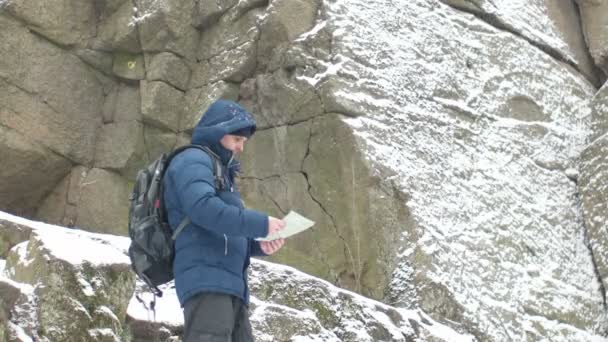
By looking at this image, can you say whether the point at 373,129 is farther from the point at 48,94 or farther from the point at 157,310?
the point at 48,94

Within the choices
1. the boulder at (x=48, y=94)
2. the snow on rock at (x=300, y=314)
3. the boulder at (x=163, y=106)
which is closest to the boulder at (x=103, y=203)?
the boulder at (x=48, y=94)

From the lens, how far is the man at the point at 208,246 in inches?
138

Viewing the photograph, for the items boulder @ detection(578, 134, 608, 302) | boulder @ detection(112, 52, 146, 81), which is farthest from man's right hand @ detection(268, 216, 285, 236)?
boulder @ detection(112, 52, 146, 81)

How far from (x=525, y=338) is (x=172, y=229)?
11.9ft

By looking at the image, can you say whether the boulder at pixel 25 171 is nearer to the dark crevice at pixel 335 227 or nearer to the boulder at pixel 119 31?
the boulder at pixel 119 31

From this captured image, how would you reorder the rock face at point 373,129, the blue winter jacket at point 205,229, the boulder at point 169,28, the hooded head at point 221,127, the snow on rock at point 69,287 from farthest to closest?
1. the boulder at point 169,28
2. the rock face at point 373,129
3. the snow on rock at point 69,287
4. the hooded head at point 221,127
5. the blue winter jacket at point 205,229

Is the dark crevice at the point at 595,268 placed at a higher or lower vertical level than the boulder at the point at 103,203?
lower

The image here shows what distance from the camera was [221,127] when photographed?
152 inches

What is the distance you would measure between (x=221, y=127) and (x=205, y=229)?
0.52 meters

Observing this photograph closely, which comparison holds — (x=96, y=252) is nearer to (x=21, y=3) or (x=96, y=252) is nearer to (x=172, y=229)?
(x=172, y=229)

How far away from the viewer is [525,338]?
20.9 feet

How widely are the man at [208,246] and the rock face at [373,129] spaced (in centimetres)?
190

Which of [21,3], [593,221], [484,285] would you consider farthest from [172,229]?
[21,3]

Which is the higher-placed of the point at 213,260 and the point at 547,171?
the point at 547,171
